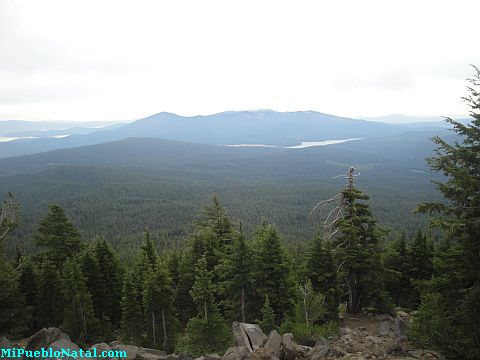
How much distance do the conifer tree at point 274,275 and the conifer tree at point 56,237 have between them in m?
18.6

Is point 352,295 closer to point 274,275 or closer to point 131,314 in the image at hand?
point 274,275

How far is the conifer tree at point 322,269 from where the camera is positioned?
2258cm

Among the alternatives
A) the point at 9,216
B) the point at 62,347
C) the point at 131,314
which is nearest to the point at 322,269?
the point at 131,314

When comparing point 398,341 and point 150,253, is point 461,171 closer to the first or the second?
point 398,341

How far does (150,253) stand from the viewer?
31.4 m

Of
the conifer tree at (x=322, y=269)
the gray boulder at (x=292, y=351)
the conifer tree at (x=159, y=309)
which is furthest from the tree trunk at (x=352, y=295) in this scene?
the conifer tree at (x=159, y=309)

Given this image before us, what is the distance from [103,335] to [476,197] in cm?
2533

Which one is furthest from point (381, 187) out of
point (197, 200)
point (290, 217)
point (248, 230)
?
point (248, 230)

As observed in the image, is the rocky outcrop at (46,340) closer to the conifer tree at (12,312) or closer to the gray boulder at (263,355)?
the gray boulder at (263,355)

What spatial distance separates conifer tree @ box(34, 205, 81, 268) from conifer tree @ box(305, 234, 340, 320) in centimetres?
2155

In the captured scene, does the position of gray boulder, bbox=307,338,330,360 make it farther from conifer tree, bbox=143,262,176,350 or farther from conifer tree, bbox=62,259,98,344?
conifer tree, bbox=62,259,98,344

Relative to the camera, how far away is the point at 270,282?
2223 centimetres

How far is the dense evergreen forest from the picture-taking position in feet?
41.7

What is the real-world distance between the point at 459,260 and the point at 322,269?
1060 centimetres
